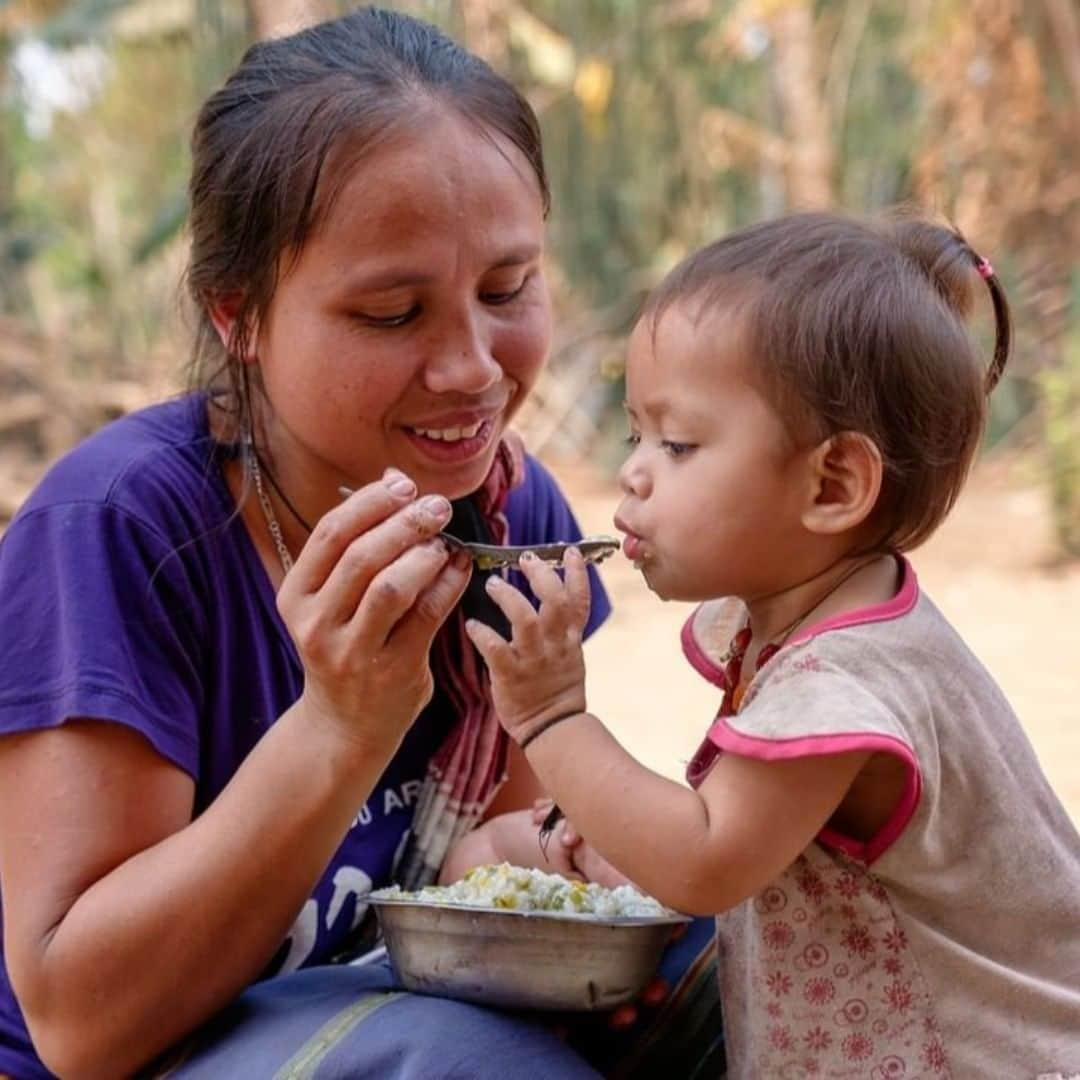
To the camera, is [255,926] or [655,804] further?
[255,926]

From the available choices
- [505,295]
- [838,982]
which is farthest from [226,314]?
[838,982]

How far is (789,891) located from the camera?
1.75 m

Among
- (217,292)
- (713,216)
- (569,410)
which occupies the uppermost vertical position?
(217,292)

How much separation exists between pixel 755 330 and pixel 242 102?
75 cm

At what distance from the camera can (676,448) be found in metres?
1.75

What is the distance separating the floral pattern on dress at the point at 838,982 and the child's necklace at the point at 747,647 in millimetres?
209

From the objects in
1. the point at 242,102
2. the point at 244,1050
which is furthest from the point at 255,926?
the point at 242,102

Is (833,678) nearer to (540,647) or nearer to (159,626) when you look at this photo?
(540,647)

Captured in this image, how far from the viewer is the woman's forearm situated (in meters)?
1.76

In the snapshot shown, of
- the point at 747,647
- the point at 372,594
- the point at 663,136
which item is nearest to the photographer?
the point at 372,594

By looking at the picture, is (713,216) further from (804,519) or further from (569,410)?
(804,519)

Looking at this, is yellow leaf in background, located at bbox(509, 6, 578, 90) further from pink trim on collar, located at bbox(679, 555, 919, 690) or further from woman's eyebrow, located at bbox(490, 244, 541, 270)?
pink trim on collar, located at bbox(679, 555, 919, 690)

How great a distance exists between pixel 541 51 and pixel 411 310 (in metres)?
12.0

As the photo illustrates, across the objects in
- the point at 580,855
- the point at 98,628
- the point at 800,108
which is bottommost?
the point at 800,108
